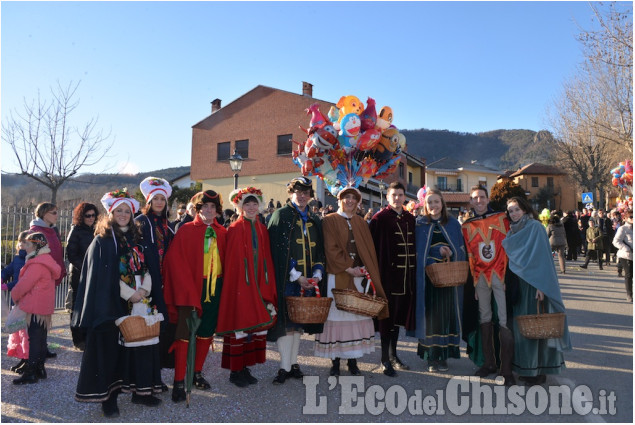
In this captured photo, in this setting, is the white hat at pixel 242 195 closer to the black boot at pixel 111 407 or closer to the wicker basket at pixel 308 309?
the wicker basket at pixel 308 309

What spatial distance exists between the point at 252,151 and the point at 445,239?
2869 cm

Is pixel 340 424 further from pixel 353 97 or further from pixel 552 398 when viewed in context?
pixel 353 97

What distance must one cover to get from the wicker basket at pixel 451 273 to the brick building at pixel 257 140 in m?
24.0

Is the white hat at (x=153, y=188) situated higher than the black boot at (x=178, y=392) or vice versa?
the white hat at (x=153, y=188)

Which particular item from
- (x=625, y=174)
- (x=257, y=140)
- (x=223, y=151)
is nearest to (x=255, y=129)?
(x=257, y=140)

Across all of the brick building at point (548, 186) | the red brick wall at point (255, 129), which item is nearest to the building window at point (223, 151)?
the red brick wall at point (255, 129)

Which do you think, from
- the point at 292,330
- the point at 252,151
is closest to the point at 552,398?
the point at 292,330

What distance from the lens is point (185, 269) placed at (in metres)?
4.41

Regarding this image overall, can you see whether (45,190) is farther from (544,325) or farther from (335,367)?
(544,325)

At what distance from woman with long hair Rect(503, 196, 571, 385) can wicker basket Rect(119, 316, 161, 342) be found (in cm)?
377

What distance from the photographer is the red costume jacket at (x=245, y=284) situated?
460cm

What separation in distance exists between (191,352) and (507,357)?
130 inches

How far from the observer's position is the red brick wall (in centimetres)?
3150

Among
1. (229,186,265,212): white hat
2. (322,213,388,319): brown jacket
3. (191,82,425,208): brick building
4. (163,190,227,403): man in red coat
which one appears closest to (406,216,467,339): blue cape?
(322,213,388,319): brown jacket
